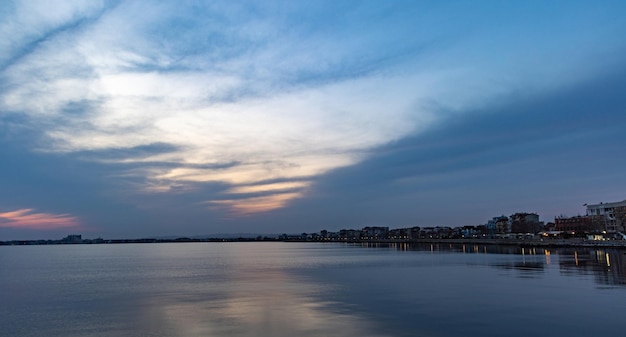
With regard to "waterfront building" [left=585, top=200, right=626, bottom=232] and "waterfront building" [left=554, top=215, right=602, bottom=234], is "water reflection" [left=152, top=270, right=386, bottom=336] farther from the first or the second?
"waterfront building" [left=554, top=215, right=602, bottom=234]

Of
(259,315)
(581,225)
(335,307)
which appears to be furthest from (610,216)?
(259,315)

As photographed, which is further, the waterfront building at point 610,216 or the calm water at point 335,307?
the waterfront building at point 610,216

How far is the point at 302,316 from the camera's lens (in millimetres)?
27938

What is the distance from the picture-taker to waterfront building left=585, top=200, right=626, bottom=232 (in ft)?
517

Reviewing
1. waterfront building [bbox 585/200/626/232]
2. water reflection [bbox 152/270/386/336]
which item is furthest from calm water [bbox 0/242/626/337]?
waterfront building [bbox 585/200/626/232]

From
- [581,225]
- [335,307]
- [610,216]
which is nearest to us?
[335,307]

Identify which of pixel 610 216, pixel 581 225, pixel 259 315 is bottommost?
pixel 259 315

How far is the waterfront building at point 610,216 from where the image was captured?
6206 inches

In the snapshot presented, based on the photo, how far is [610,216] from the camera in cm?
17200

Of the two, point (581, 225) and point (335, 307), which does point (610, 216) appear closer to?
point (581, 225)

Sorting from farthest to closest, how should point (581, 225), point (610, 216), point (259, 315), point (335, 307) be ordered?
point (581, 225)
point (610, 216)
point (335, 307)
point (259, 315)

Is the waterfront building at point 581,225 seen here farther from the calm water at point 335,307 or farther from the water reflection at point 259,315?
the water reflection at point 259,315

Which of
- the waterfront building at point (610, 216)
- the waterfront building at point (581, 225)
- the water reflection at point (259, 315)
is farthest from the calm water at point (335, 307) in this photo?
the waterfront building at point (581, 225)

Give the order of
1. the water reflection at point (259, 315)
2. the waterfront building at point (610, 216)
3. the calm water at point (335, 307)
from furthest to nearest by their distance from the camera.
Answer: the waterfront building at point (610, 216) < the calm water at point (335, 307) < the water reflection at point (259, 315)
